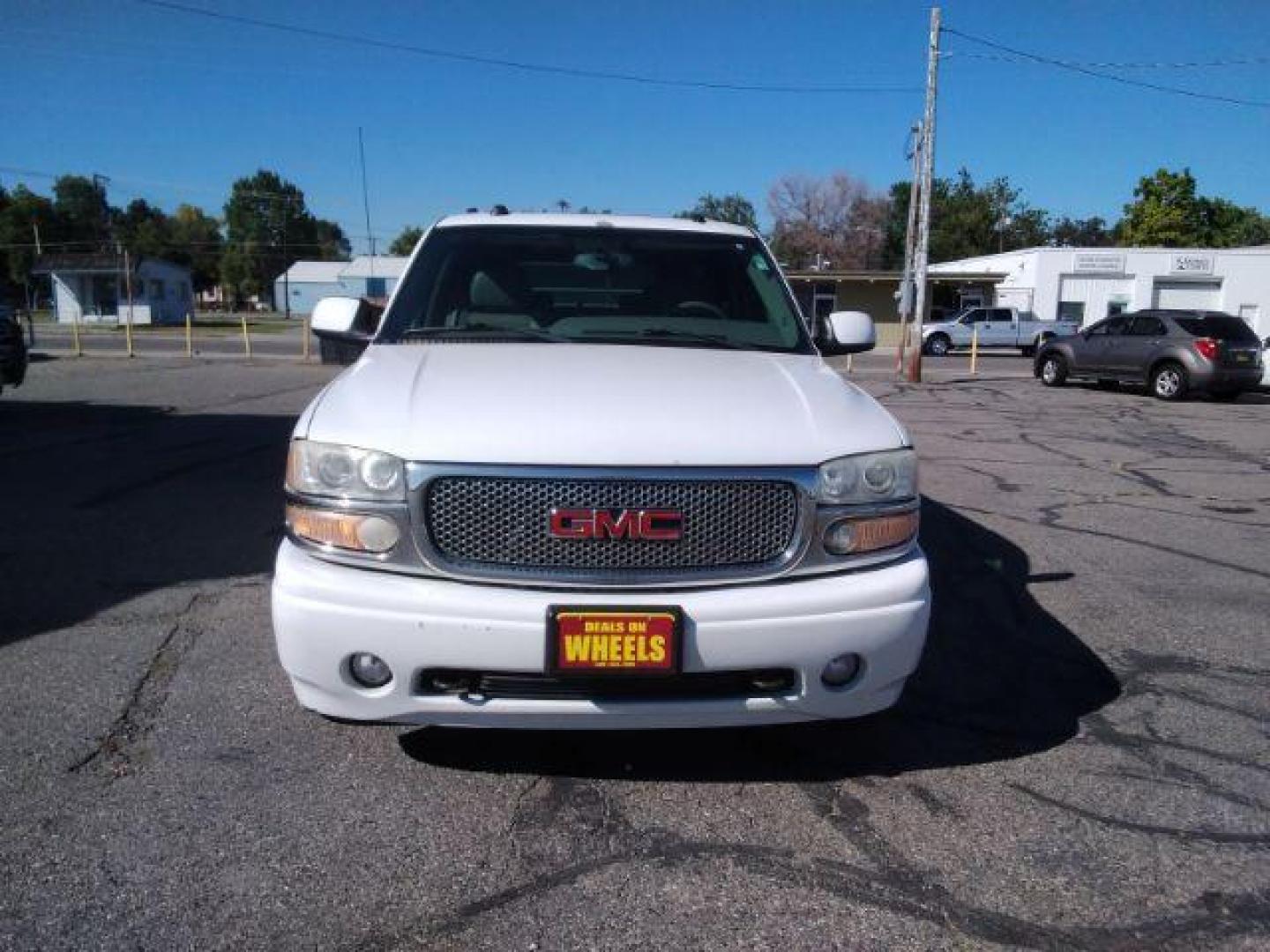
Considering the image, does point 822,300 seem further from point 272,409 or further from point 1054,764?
point 1054,764

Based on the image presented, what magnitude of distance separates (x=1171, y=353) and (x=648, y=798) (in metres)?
17.6

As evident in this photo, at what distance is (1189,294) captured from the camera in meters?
40.5

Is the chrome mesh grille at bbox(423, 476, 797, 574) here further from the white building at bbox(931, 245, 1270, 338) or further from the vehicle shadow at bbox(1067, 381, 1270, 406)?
the white building at bbox(931, 245, 1270, 338)

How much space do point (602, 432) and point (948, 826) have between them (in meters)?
1.54

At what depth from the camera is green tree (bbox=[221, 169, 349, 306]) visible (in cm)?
9750

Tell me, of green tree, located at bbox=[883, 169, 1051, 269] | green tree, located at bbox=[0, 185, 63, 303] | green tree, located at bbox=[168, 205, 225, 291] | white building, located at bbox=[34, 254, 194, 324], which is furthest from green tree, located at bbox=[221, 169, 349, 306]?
green tree, located at bbox=[883, 169, 1051, 269]

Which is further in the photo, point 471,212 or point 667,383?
point 471,212

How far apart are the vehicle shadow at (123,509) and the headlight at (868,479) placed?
362 cm

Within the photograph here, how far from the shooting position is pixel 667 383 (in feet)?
10.5

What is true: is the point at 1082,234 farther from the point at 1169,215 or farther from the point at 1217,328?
the point at 1217,328

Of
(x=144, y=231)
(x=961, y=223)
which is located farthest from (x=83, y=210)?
(x=961, y=223)

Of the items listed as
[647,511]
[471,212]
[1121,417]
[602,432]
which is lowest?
[1121,417]

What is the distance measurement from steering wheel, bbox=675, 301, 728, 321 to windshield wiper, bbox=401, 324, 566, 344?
73 centimetres

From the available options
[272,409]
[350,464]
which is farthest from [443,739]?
[272,409]
